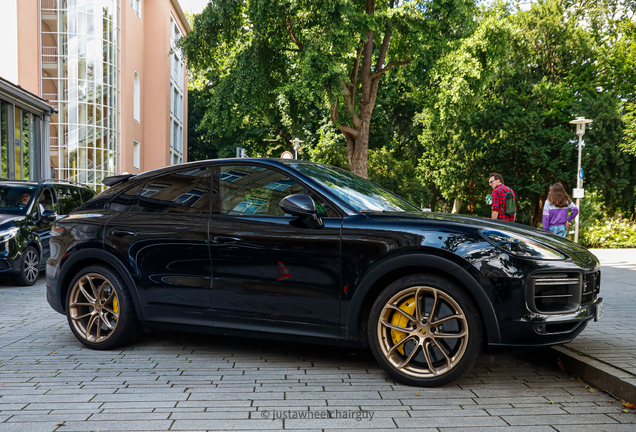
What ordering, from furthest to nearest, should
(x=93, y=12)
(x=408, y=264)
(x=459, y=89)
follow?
(x=93, y=12) → (x=459, y=89) → (x=408, y=264)

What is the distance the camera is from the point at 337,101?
19234 millimetres

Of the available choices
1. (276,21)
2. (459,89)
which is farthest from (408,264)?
(276,21)

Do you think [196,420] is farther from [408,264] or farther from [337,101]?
[337,101]

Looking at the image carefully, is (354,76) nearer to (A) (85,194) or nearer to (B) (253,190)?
(A) (85,194)

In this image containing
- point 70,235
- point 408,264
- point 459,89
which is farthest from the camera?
point 459,89

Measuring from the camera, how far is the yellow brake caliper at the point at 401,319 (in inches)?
154

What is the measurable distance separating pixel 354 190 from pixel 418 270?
100cm

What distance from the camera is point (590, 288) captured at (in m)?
4.00

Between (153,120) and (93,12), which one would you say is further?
(153,120)

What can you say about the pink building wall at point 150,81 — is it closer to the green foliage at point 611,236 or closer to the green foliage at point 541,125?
the green foliage at point 541,125

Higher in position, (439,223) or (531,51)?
(531,51)

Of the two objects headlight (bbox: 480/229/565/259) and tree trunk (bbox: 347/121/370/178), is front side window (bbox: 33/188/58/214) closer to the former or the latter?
headlight (bbox: 480/229/565/259)

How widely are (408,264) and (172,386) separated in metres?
1.87

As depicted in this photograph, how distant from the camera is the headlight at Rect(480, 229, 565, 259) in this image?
371 cm
